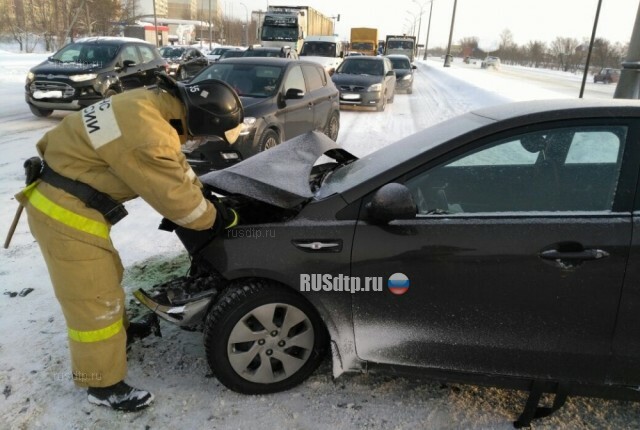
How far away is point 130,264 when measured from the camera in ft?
13.3

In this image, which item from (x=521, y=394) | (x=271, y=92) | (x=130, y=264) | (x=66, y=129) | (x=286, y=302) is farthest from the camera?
(x=271, y=92)

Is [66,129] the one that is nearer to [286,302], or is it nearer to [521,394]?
[286,302]

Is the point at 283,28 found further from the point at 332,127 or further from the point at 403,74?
the point at 332,127

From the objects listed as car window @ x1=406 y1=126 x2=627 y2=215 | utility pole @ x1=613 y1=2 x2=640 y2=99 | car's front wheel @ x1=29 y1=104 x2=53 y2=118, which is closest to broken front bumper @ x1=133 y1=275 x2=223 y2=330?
car window @ x1=406 y1=126 x2=627 y2=215

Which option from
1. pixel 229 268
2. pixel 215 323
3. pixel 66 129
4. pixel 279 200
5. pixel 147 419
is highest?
pixel 66 129

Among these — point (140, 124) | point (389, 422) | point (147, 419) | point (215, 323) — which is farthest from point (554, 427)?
point (140, 124)

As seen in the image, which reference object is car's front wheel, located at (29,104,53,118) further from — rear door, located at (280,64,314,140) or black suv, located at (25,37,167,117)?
rear door, located at (280,64,314,140)

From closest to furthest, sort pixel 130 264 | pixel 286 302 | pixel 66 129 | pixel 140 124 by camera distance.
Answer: pixel 140 124, pixel 66 129, pixel 286 302, pixel 130 264

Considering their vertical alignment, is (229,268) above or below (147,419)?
above

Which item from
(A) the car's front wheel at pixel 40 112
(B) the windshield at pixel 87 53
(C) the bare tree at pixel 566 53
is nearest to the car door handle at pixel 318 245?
(A) the car's front wheel at pixel 40 112

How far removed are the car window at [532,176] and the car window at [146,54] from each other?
37.8ft

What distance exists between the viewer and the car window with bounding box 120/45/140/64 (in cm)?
1149

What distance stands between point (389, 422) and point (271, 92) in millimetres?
5827

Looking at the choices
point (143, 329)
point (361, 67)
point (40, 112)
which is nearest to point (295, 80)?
point (143, 329)
